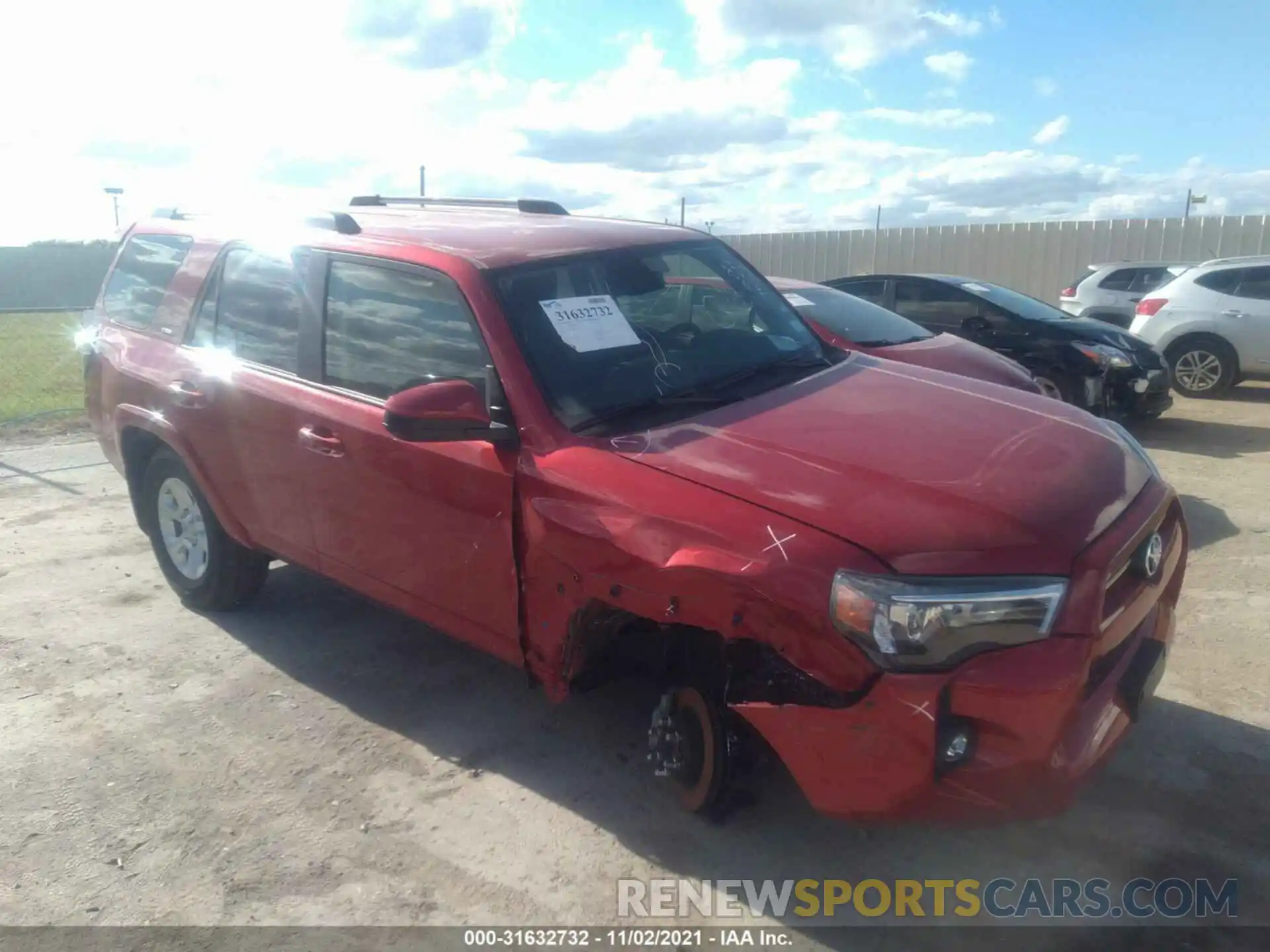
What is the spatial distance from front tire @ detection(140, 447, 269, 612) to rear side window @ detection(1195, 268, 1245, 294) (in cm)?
1068

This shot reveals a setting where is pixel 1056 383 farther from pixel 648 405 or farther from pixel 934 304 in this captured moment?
pixel 648 405

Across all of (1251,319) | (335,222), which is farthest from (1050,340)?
(335,222)

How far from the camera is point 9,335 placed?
20.6 metres

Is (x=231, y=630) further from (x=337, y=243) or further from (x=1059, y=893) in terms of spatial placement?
(x=1059, y=893)

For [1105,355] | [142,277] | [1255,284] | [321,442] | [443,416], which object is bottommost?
[1105,355]

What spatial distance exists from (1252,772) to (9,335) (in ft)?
74.3

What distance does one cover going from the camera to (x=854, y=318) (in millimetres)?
7953

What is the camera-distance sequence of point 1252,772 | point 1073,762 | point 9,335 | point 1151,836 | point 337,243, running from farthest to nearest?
point 9,335
point 337,243
point 1252,772
point 1151,836
point 1073,762

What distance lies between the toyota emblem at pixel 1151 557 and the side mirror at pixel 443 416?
1937 mm

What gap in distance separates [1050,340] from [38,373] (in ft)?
42.5

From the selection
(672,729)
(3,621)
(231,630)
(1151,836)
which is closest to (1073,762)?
(1151,836)

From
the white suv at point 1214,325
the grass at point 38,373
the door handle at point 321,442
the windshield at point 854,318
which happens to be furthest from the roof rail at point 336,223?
the white suv at point 1214,325

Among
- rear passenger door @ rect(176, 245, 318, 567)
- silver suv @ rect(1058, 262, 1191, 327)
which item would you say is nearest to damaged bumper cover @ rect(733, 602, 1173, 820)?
rear passenger door @ rect(176, 245, 318, 567)

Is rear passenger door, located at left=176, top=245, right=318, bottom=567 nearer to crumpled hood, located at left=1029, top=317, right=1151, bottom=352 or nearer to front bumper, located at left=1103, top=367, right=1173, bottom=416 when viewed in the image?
crumpled hood, located at left=1029, top=317, right=1151, bottom=352
